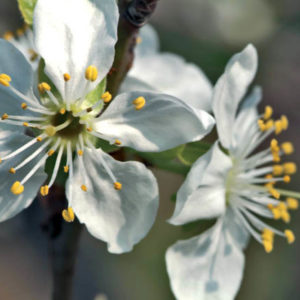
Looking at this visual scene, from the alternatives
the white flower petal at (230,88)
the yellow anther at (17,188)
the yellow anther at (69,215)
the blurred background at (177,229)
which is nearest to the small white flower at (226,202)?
the white flower petal at (230,88)

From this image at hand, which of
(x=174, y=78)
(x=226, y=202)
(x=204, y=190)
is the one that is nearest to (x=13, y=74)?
(x=204, y=190)

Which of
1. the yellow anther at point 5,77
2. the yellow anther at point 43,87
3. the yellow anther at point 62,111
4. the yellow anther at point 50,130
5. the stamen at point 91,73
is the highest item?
the stamen at point 91,73

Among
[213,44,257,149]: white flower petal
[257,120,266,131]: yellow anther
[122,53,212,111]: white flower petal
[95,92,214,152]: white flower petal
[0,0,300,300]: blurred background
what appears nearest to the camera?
Result: [95,92,214,152]: white flower petal

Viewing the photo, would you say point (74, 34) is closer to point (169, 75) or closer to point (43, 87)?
point (43, 87)

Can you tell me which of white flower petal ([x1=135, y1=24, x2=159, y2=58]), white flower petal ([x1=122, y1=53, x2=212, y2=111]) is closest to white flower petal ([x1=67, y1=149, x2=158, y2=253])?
white flower petal ([x1=122, y1=53, x2=212, y2=111])

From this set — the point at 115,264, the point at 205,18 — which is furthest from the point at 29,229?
the point at 205,18

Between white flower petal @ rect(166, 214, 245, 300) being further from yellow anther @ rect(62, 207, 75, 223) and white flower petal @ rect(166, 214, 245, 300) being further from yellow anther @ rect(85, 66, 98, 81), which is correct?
yellow anther @ rect(85, 66, 98, 81)

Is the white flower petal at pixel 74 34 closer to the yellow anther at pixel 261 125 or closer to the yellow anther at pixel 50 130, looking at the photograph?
the yellow anther at pixel 50 130
